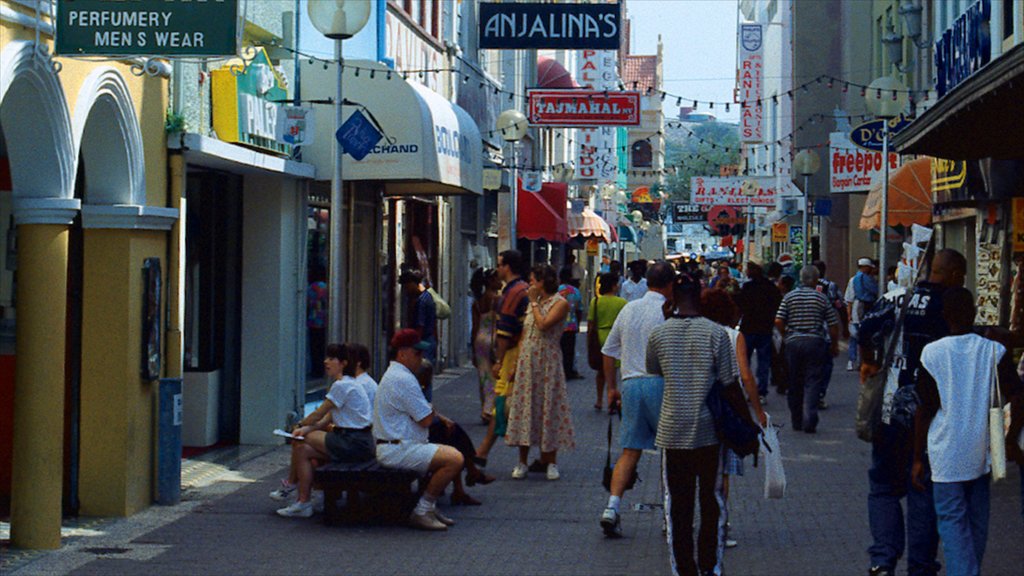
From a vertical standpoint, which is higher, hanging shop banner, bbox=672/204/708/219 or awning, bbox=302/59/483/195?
hanging shop banner, bbox=672/204/708/219

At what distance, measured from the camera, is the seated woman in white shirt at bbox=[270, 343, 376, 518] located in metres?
11.8

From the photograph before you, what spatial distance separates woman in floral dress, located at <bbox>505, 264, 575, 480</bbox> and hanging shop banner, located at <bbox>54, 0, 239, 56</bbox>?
4588 mm

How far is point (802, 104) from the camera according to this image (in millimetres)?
51719

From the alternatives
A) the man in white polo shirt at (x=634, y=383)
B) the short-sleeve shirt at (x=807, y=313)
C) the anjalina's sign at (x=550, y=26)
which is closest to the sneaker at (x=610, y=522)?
the man in white polo shirt at (x=634, y=383)

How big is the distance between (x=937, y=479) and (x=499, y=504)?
5163mm

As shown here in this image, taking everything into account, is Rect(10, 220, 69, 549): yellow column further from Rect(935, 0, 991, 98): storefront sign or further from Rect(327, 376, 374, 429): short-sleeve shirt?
Rect(935, 0, 991, 98): storefront sign

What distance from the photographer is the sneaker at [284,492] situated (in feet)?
40.2

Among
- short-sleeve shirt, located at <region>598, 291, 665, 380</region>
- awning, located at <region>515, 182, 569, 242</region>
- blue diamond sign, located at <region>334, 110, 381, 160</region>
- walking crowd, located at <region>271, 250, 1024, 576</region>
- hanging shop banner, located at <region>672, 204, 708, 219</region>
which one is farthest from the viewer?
hanging shop banner, located at <region>672, 204, 708, 219</region>

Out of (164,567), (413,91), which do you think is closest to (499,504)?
(164,567)

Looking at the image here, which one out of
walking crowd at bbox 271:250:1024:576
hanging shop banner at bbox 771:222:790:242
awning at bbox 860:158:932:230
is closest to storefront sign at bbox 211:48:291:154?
walking crowd at bbox 271:250:1024:576

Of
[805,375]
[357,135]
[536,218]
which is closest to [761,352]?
[805,375]

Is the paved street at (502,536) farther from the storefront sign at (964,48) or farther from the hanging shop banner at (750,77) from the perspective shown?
the hanging shop banner at (750,77)

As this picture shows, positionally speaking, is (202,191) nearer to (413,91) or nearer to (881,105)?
(413,91)

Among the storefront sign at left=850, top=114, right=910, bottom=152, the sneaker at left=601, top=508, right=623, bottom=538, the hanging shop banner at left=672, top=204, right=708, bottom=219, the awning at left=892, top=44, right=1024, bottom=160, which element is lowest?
the sneaker at left=601, top=508, right=623, bottom=538
